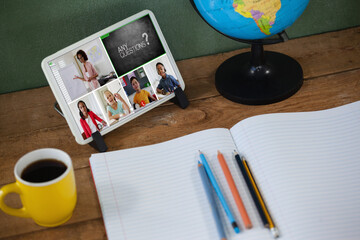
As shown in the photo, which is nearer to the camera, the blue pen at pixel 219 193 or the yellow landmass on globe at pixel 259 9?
the blue pen at pixel 219 193

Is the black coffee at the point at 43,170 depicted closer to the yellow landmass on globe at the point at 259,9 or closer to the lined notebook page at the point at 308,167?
the lined notebook page at the point at 308,167

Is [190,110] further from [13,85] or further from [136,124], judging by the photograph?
[13,85]

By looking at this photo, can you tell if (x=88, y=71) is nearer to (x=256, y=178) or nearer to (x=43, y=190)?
(x=43, y=190)

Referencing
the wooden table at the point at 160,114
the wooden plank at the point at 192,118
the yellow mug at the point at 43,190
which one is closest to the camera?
the yellow mug at the point at 43,190

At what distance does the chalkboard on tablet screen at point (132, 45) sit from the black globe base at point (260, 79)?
193mm

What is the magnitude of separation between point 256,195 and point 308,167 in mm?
119

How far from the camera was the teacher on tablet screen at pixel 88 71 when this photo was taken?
0.89 metres

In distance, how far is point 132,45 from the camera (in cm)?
93

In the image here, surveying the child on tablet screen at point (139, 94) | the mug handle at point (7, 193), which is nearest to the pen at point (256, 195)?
the child on tablet screen at point (139, 94)

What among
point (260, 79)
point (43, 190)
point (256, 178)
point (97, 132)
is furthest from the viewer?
point (260, 79)

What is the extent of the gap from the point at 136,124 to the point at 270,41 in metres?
0.37

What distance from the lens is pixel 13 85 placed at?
3.58ft

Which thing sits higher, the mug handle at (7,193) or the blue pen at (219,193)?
the mug handle at (7,193)

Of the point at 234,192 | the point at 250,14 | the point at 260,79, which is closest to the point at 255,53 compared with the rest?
the point at 260,79
